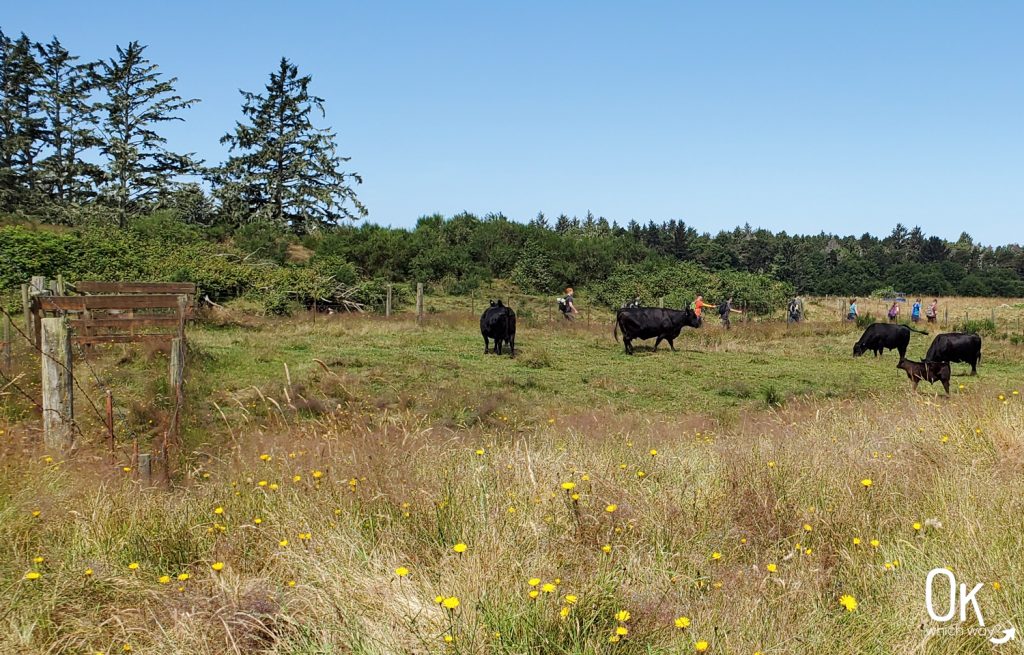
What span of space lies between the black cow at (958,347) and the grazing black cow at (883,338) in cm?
268

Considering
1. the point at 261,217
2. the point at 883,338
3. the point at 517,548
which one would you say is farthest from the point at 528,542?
the point at 261,217

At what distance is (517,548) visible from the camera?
3572 mm

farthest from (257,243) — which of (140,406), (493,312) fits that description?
(140,406)

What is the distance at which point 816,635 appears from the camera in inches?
114

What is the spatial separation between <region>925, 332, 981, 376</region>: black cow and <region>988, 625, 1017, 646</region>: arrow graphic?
15.7 metres

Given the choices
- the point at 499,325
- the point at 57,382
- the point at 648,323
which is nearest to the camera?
the point at 57,382

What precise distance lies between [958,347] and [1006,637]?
53.7 ft

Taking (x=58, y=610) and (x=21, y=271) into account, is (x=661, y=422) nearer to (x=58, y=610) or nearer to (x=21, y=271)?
(x=58, y=610)

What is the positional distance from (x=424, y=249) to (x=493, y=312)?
23.1m

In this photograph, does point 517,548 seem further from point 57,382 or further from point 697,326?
point 697,326

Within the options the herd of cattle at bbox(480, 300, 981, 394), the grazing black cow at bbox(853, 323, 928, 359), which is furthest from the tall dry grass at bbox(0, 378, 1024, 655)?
the grazing black cow at bbox(853, 323, 928, 359)

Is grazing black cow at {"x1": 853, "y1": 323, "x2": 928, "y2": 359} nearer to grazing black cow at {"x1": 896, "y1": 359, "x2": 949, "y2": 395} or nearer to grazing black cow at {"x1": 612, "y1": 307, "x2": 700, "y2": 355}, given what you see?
grazing black cow at {"x1": 612, "y1": 307, "x2": 700, "y2": 355}

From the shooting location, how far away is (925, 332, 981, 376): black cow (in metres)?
16.9

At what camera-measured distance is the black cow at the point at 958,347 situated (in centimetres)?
1688
